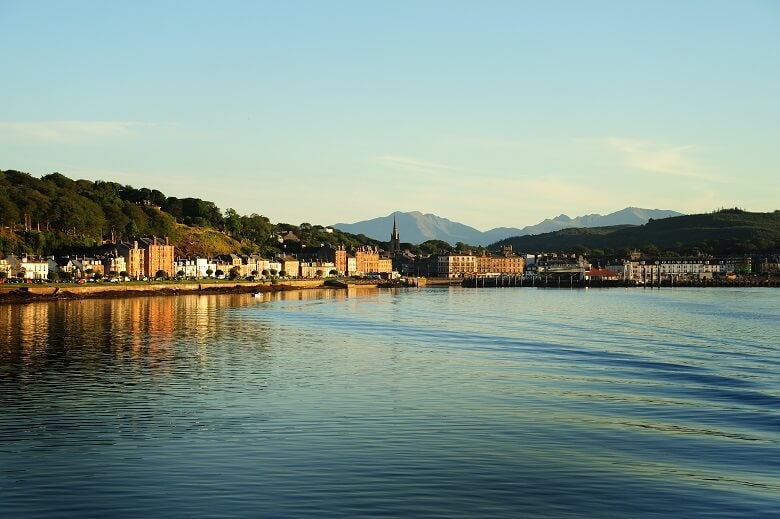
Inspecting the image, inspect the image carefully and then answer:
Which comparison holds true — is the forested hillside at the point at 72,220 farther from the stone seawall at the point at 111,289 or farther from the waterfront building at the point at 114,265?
the stone seawall at the point at 111,289

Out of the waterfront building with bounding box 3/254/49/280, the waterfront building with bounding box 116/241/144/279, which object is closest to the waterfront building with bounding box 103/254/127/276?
the waterfront building with bounding box 116/241/144/279

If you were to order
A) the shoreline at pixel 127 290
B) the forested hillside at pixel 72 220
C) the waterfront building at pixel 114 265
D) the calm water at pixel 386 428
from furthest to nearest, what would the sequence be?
the forested hillside at pixel 72 220, the waterfront building at pixel 114 265, the shoreline at pixel 127 290, the calm water at pixel 386 428

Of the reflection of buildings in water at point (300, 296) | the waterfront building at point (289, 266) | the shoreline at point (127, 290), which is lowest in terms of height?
the reflection of buildings in water at point (300, 296)

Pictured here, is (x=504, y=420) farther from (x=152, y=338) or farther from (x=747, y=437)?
(x=152, y=338)

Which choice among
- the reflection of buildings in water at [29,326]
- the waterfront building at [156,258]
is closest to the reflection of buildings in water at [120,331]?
the reflection of buildings in water at [29,326]

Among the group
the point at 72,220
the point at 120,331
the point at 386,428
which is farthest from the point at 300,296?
the point at 386,428

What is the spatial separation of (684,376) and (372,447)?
1762 centimetres

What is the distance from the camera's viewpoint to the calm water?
52.7 ft

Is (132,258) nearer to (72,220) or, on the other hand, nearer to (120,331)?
(72,220)

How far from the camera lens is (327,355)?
40250 millimetres

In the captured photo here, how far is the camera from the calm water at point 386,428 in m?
16.1

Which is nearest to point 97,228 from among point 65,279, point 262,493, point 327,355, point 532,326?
point 65,279

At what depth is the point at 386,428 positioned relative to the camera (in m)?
22.3

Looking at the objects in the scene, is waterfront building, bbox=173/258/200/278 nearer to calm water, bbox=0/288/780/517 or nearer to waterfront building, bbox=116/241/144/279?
waterfront building, bbox=116/241/144/279
